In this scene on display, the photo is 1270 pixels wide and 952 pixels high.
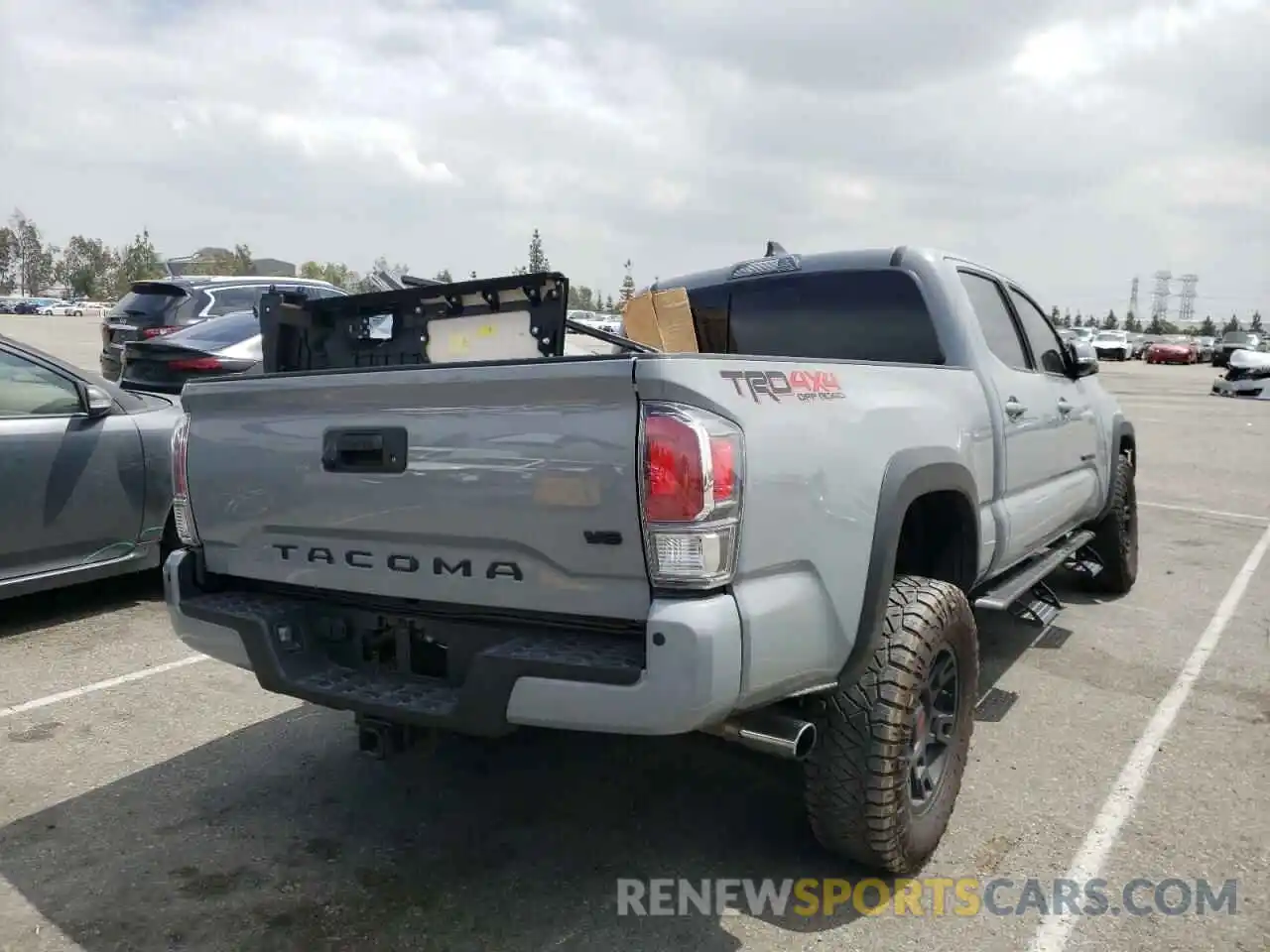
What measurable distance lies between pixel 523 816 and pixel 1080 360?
3.69 meters

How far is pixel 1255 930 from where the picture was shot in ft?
9.32

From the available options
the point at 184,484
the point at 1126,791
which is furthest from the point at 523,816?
the point at 1126,791

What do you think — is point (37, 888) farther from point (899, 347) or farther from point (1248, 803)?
point (1248, 803)

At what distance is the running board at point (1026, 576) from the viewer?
382 centimetres

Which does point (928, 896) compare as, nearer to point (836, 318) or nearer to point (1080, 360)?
point (836, 318)

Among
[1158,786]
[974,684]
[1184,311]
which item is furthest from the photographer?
[1184,311]

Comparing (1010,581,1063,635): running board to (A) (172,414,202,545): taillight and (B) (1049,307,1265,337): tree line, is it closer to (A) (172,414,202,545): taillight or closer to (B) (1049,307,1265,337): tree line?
(A) (172,414,202,545): taillight

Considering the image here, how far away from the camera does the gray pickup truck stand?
7.88 feet

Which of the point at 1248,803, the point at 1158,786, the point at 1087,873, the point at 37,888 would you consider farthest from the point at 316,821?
the point at 1248,803

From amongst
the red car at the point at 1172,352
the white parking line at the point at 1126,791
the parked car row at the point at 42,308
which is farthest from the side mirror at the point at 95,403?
the parked car row at the point at 42,308

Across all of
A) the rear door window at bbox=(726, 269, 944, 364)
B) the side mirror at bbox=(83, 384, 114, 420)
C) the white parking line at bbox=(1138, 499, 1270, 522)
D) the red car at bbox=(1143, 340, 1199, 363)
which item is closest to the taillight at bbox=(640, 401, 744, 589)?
the rear door window at bbox=(726, 269, 944, 364)

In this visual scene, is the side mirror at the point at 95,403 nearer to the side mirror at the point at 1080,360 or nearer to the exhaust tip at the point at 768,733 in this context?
the exhaust tip at the point at 768,733

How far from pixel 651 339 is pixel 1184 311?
164 meters

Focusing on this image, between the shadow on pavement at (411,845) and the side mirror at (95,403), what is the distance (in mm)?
2322
